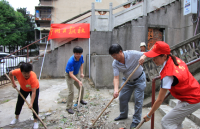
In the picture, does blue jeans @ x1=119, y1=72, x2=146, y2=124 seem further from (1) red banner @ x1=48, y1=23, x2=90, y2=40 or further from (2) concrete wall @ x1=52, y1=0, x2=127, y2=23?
(2) concrete wall @ x1=52, y1=0, x2=127, y2=23

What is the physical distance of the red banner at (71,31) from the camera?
8.76m

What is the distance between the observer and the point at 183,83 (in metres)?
1.95

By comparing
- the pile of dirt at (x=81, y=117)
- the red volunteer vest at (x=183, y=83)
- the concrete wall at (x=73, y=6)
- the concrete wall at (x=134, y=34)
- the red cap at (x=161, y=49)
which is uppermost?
the concrete wall at (x=73, y=6)

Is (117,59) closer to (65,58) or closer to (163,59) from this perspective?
(163,59)

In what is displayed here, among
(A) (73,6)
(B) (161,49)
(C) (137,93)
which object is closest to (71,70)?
(C) (137,93)

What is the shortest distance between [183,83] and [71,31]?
7914 mm

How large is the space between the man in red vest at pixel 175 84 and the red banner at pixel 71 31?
278 inches

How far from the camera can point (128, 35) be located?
8.51 m

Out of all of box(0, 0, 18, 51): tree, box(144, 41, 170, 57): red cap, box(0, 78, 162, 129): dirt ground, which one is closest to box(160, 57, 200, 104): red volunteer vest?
box(144, 41, 170, 57): red cap

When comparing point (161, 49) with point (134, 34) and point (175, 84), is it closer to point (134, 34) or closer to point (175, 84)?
point (175, 84)

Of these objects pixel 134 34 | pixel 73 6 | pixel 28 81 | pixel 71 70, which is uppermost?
pixel 73 6

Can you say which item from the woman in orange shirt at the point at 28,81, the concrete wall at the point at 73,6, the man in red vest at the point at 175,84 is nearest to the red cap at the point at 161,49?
the man in red vest at the point at 175,84

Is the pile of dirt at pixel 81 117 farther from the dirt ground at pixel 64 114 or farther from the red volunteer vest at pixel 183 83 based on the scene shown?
the red volunteer vest at pixel 183 83

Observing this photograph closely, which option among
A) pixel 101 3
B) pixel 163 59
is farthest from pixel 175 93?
pixel 101 3
